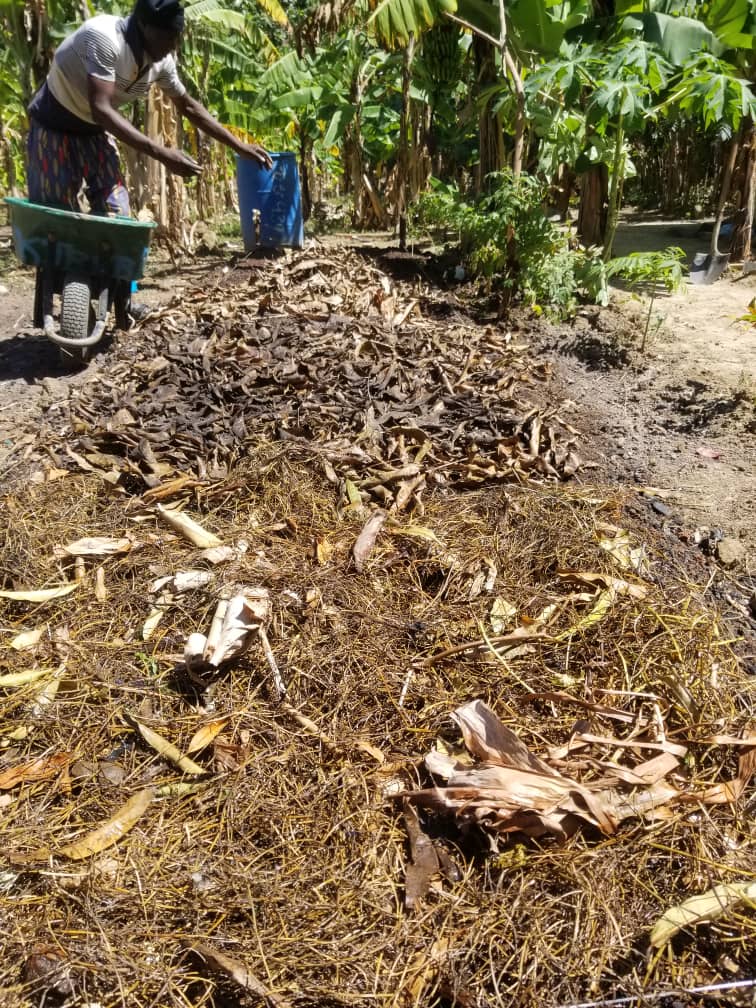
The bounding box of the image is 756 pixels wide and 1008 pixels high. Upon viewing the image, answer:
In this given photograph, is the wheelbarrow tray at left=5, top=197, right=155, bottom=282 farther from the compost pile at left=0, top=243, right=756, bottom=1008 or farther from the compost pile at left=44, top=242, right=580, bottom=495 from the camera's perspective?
the compost pile at left=0, top=243, right=756, bottom=1008

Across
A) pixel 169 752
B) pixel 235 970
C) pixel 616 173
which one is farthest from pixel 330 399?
pixel 616 173

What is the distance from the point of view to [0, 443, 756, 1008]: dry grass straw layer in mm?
1531

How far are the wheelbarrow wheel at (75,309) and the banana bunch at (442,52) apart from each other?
4815mm

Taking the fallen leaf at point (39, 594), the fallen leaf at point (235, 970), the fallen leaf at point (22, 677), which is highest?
the fallen leaf at point (39, 594)

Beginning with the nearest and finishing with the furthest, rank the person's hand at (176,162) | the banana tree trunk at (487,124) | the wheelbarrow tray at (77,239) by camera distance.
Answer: the person's hand at (176,162), the wheelbarrow tray at (77,239), the banana tree trunk at (487,124)

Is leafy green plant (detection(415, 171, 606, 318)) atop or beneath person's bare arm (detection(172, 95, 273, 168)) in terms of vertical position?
beneath

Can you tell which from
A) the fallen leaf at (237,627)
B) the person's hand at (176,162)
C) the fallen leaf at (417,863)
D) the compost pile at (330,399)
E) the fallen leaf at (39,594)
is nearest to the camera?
the fallen leaf at (417,863)

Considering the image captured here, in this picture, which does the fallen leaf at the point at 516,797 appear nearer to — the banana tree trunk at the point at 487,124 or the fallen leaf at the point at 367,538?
the fallen leaf at the point at 367,538

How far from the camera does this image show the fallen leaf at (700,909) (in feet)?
5.09

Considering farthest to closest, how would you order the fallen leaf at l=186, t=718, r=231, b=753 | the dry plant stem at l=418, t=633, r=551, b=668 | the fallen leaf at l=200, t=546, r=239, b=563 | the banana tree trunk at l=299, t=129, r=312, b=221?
the banana tree trunk at l=299, t=129, r=312, b=221 < the fallen leaf at l=200, t=546, r=239, b=563 < the dry plant stem at l=418, t=633, r=551, b=668 < the fallen leaf at l=186, t=718, r=231, b=753

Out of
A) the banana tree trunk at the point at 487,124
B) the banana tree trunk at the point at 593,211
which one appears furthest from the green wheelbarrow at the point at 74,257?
the banana tree trunk at the point at 593,211

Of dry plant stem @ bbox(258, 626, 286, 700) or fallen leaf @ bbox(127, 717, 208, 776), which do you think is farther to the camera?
dry plant stem @ bbox(258, 626, 286, 700)

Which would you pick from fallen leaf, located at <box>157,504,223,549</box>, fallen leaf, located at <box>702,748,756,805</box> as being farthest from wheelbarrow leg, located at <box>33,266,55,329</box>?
fallen leaf, located at <box>702,748,756,805</box>

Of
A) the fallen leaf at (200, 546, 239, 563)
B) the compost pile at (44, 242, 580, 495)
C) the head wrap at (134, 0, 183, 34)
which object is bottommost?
the fallen leaf at (200, 546, 239, 563)
